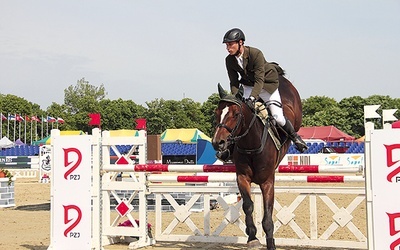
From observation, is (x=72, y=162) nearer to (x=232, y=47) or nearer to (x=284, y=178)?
(x=232, y=47)

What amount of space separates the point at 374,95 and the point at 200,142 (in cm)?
5322

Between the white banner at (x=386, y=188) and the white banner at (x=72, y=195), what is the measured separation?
2867mm

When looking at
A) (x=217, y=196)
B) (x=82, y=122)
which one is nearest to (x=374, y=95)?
(x=82, y=122)

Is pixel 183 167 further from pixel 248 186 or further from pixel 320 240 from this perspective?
pixel 320 240

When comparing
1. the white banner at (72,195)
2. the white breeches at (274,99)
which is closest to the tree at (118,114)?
the white banner at (72,195)

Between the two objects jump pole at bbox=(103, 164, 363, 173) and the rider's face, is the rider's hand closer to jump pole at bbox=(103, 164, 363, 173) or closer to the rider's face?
the rider's face

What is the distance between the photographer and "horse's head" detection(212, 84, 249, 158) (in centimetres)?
462

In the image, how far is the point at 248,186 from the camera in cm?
521

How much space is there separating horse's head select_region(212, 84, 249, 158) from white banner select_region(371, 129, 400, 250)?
1.18 m

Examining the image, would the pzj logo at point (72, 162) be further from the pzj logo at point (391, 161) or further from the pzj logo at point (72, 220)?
the pzj logo at point (391, 161)

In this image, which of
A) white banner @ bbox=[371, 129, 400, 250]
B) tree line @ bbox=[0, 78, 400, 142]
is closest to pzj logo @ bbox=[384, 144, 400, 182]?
white banner @ bbox=[371, 129, 400, 250]

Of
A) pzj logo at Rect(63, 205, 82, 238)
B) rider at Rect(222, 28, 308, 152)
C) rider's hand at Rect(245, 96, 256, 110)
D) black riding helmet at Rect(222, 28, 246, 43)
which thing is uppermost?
black riding helmet at Rect(222, 28, 246, 43)

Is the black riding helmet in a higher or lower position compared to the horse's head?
higher

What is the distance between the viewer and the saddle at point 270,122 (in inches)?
207
